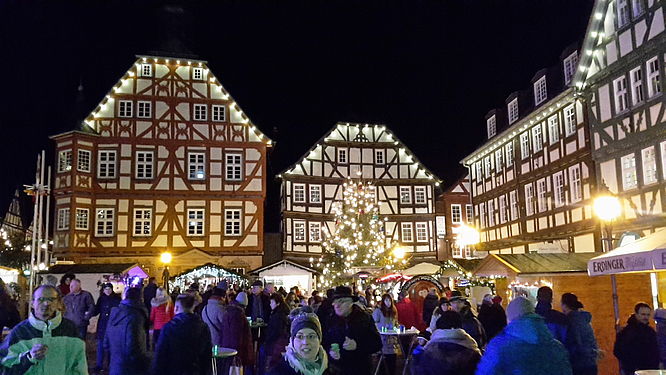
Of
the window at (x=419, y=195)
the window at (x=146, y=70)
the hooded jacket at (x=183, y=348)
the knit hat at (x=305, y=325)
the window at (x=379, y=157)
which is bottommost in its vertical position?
the hooded jacket at (x=183, y=348)

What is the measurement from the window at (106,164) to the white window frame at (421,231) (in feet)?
66.2

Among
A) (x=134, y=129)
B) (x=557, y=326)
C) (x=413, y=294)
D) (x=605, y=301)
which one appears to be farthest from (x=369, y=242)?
(x=557, y=326)

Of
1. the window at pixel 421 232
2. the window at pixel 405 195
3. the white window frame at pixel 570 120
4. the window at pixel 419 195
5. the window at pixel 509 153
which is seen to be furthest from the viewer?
the window at pixel 419 195

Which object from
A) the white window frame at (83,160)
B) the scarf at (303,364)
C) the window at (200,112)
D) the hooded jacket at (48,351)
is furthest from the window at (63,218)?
the scarf at (303,364)

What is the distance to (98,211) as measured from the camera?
3284 centimetres

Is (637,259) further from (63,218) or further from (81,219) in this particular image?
(63,218)

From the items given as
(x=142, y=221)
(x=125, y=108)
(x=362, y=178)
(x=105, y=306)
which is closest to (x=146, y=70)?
(x=125, y=108)

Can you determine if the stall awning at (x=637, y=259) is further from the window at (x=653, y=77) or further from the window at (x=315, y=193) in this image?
the window at (x=315, y=193)

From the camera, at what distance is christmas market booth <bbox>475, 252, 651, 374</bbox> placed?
11.7 meters

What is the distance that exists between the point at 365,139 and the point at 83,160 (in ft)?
58.7

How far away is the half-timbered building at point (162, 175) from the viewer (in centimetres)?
3262

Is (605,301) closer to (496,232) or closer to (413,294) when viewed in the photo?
(413,294)

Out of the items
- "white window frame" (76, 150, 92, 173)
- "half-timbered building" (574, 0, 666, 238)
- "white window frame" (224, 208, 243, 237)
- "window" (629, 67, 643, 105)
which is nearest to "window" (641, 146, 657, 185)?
"half-timbered building" (574, 0, 666, 238)

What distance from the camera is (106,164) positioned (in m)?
33.2
